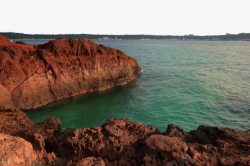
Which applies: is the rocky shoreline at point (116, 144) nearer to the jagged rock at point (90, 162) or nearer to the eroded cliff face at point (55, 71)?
the jagged rock at point (90, 162)

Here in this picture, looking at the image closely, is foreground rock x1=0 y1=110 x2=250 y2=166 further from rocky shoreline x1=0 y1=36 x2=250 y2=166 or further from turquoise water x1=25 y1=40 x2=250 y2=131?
turquoise water x1=25 y1=40 x2=250 y2=131

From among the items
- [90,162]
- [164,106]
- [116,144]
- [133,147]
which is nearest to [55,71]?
[164,106]

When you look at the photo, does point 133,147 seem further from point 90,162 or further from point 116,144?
point 90,162

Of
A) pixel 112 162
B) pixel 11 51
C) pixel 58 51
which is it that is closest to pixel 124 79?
pixel 58 51

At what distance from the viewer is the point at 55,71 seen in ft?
108

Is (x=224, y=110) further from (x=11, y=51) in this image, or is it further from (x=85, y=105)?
(x=11, y=51)

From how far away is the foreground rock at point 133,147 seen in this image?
914 centimetres

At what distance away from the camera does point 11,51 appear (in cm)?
3195

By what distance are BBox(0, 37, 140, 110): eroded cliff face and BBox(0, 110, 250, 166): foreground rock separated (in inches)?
624

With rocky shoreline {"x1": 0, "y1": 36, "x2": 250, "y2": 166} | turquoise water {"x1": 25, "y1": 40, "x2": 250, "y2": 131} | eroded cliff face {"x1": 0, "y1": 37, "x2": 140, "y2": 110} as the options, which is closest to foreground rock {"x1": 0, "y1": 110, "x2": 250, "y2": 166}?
rocky shoreline {"x1": 0, "y1": 36, "x2": 250, "y2": 166}

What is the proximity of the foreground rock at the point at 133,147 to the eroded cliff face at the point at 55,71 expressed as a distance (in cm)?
1584

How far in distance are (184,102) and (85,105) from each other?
10.7m

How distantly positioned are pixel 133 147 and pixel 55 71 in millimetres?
24293

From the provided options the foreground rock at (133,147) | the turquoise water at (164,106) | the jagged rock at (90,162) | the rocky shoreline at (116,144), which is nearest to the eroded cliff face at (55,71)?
the turquoise water at (164,106)
